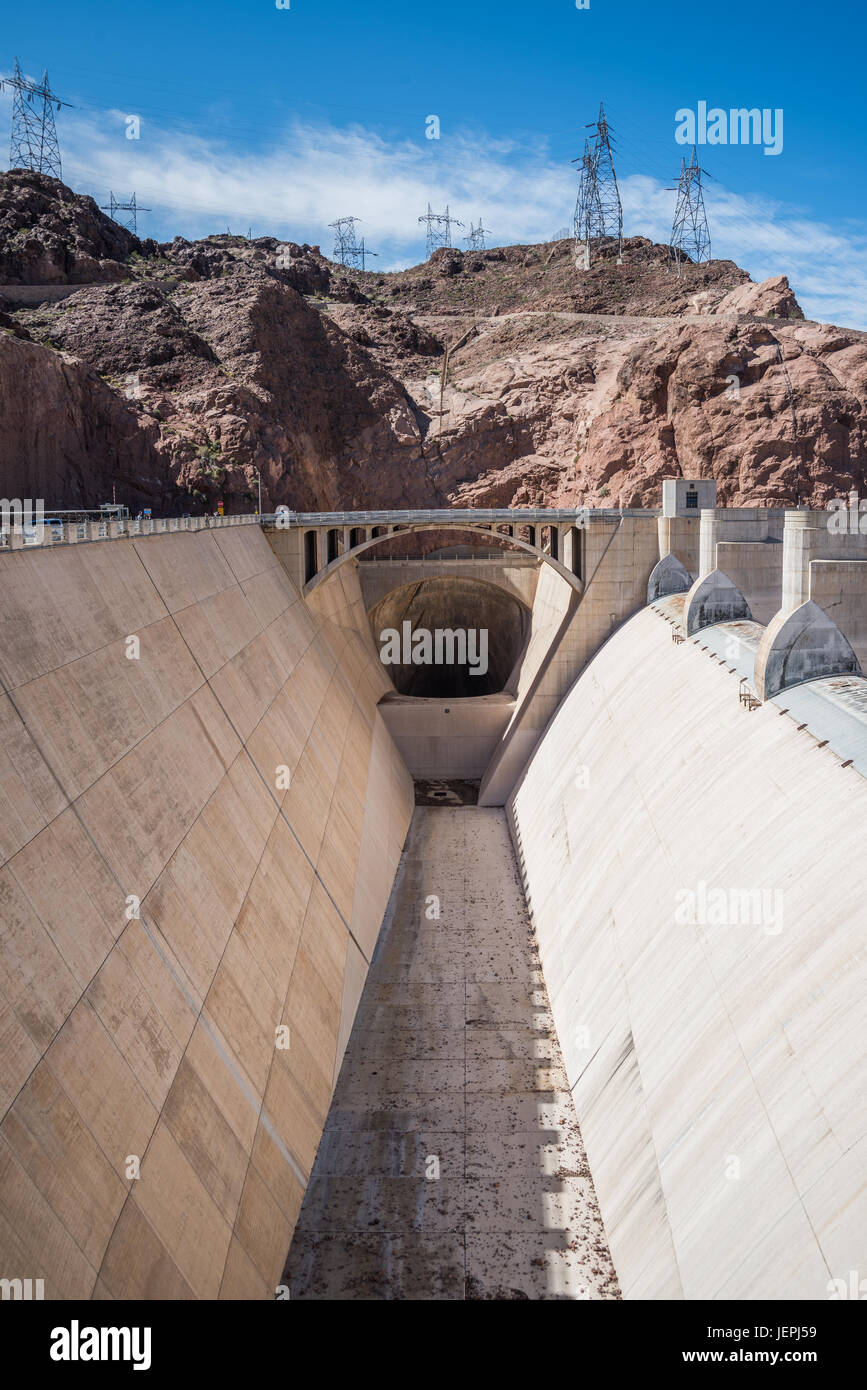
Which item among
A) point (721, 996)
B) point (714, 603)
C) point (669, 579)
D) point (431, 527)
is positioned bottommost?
point (721, 996)

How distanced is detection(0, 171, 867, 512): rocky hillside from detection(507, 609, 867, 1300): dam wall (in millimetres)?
22737

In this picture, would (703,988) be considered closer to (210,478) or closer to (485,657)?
(210,478)

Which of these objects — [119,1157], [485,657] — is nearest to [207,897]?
[119,1157]

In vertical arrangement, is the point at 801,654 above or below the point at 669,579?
below

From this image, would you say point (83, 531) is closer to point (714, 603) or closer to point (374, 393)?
point (714, 603)

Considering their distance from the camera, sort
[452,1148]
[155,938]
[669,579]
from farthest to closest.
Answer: [669,579] → [452,1148] → [155,938]

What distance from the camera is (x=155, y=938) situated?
14.1m

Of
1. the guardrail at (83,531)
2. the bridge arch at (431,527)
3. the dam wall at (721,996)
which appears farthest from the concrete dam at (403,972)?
the bridge arch at (431,527)

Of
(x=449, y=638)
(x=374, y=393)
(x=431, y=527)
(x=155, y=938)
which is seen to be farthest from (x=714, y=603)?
(x=374, y=393)

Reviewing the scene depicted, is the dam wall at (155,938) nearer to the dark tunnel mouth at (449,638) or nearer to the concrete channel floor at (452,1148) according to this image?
the concrete channel floor at (452,1148)

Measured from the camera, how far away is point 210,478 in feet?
135

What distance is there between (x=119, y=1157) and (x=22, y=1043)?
1.94 meters

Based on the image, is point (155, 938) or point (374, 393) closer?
point (155, 938)

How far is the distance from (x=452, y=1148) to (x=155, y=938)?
7.21 m
